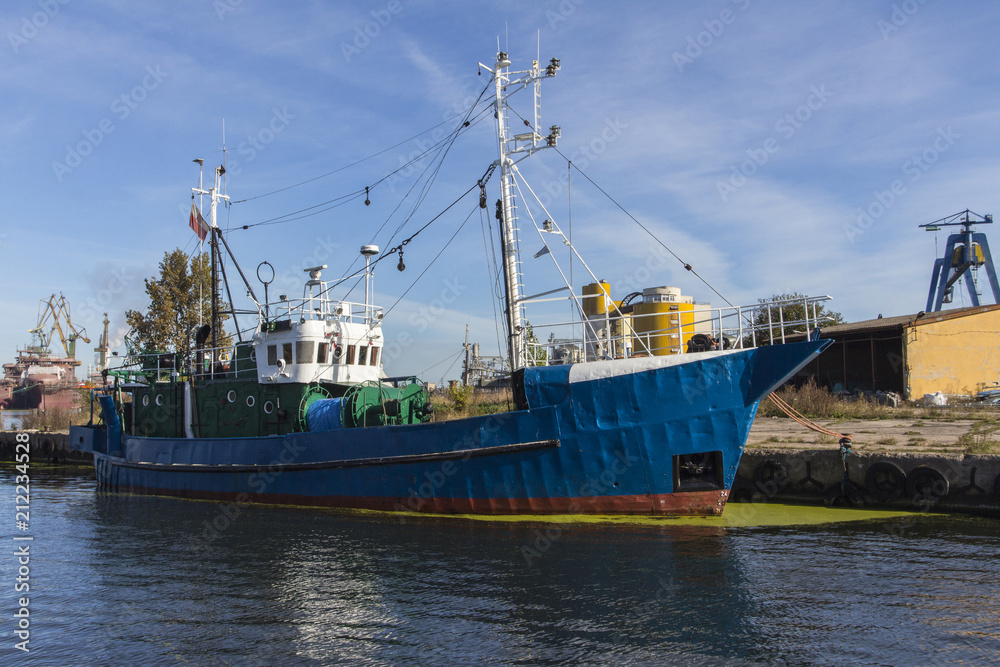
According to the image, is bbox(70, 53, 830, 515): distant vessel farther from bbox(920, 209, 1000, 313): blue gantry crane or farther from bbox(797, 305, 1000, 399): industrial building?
bbox(920, 209, 1000, 313): blue gantry crane

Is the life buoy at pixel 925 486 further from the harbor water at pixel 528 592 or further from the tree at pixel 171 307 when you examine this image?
the tree at pixel 171 307

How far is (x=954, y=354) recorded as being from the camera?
23.3 metres

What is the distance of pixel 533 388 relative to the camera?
1204 centimetres

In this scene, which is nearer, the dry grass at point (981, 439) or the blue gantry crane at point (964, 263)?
the dry grass at point (981, 439)

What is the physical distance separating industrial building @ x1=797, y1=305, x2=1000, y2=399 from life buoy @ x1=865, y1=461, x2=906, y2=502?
10.9 m

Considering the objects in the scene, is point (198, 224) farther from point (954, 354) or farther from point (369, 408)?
point (954, 354)

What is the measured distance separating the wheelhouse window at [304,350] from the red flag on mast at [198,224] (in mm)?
6266

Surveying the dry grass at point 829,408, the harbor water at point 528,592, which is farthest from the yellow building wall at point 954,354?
the harbor water at point 528,592

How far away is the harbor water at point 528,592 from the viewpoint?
6.93 metres

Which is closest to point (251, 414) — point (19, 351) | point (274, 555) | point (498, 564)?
point (274, 555)

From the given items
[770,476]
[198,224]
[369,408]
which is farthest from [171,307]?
[770,476]

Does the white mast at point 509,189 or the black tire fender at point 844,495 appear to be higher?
the white mast at point 509,189

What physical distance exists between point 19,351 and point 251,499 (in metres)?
102

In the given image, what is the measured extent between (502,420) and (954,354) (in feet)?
64.4
